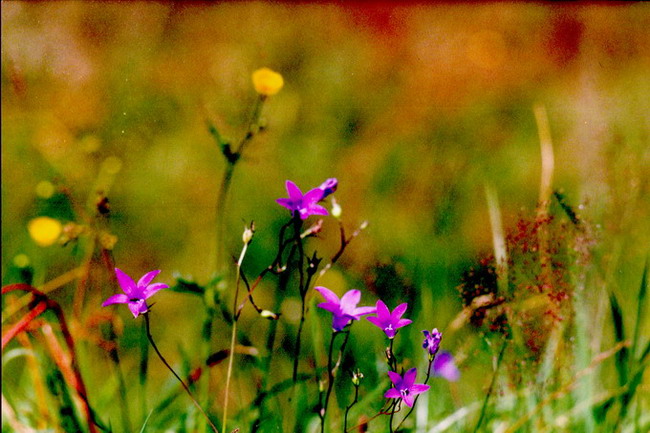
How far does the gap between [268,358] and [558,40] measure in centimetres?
198

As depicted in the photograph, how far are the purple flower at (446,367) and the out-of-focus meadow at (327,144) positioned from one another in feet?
0.13

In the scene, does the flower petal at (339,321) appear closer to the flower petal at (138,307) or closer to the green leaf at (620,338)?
the flower petal at (138,307)

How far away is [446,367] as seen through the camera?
104cm

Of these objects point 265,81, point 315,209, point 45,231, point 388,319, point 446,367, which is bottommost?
point 446,367

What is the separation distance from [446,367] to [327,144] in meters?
1.26

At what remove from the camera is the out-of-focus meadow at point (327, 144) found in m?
1.21

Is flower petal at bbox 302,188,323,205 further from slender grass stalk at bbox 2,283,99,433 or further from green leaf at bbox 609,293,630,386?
green leaf at bbox 609,293,630,386

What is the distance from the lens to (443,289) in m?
1.24

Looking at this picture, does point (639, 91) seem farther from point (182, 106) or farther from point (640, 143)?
point (182, 106)

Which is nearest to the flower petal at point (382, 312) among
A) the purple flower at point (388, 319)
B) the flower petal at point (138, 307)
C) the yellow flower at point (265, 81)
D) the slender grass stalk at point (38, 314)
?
the purple flower at point (388, 319)

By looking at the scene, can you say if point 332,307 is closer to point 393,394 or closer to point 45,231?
point 393,394

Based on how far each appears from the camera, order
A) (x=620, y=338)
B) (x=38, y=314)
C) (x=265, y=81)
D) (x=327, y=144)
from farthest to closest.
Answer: (x=327, y=144) → (x=265, y=81) → (x=620, y=338) → (x=38, y=314)

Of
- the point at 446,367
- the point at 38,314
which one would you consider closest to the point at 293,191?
the point at 38,314

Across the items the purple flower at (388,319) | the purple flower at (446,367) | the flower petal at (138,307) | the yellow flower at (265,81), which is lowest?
the purple flower at (446,367)
